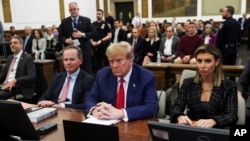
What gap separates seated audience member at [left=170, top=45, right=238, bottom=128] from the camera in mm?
2264

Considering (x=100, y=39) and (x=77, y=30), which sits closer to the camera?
(x=77, y=30)

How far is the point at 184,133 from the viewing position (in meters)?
1.20

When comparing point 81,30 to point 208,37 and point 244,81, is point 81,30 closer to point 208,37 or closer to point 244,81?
point 244,81

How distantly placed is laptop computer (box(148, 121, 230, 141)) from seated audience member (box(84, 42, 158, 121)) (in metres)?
0.87

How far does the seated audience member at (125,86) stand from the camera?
2.26 metres

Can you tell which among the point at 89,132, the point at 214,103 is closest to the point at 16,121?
the point at 89,132

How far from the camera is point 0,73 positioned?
15.3ft

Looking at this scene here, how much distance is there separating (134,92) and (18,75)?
8.36 feet

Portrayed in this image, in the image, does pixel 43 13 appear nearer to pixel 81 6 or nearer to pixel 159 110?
pixel 81 6

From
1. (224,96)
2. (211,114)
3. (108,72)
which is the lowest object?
(211,114)

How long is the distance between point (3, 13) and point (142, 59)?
6792 millimetres

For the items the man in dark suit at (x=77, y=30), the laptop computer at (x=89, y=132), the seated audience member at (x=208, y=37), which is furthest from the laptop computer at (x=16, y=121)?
the seated audience member at (x=208, y=37)

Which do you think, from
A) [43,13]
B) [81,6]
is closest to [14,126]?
[43,13]

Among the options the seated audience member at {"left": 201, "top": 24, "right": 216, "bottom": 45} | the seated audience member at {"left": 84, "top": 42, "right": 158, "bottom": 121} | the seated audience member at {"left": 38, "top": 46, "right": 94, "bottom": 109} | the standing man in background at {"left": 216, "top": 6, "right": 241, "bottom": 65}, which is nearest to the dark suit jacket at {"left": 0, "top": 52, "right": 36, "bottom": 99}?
the seated audience member at {"left": 38, "top": 46, "right": 94, "bottom": 109}
